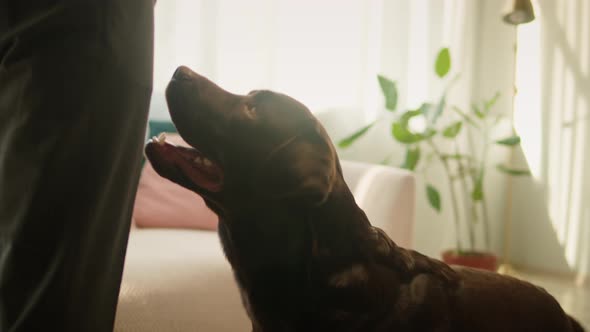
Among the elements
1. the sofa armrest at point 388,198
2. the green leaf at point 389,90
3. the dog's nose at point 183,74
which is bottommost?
the sofa armrest at point 388,198

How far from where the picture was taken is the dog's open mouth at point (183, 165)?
0.70 meters

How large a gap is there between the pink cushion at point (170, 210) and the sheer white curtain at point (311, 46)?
1.00ft

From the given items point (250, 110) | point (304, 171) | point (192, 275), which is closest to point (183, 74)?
point (250, 110)

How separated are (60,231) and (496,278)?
0.60 meters

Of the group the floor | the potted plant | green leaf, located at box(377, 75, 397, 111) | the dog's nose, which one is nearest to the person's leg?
the dog's nose

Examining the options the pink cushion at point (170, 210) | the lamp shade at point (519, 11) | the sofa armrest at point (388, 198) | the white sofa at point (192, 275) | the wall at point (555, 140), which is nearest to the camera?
the white sofa at point (192, 275)

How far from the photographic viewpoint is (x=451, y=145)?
8.36 ft

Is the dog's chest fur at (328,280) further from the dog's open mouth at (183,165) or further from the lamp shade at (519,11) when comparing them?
the lamp shade at (519,11)

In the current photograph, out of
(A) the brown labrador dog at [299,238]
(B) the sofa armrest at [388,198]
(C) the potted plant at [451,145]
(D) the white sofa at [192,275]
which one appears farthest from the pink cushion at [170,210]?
(A) the brown labrador dog at [299,238]

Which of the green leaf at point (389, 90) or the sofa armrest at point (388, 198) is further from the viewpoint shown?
the green leaf at point (389, 90)

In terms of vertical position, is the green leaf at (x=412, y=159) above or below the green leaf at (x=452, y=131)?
below

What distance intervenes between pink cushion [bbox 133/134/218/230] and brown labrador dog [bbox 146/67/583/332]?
951mm

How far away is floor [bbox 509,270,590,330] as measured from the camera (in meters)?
2.11

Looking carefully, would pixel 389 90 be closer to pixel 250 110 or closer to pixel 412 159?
pixel 412 159
